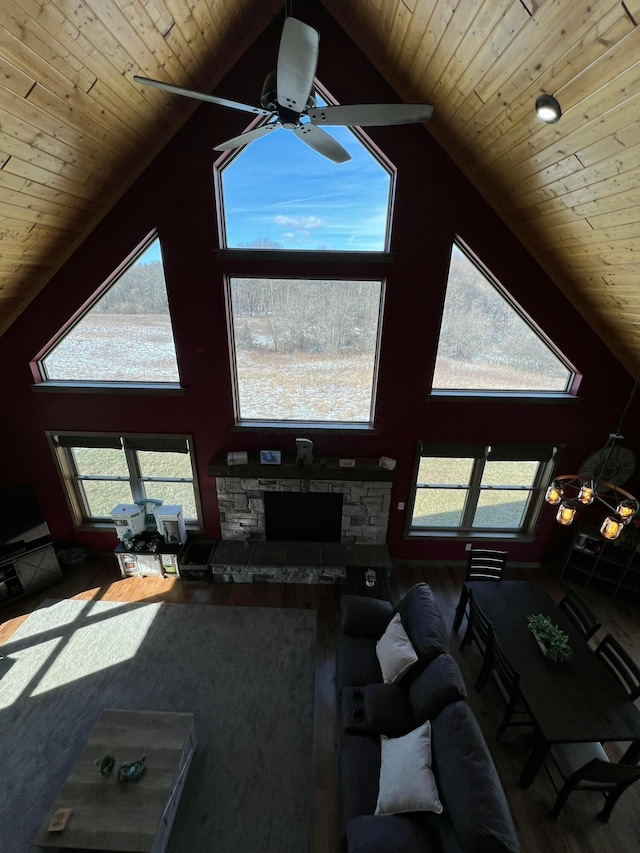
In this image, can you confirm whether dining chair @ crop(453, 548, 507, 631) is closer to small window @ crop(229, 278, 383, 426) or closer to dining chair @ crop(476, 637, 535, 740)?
dining chair @ crop(476, 637, 535, 740)

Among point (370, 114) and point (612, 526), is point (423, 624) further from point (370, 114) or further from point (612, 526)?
point (370, 114)

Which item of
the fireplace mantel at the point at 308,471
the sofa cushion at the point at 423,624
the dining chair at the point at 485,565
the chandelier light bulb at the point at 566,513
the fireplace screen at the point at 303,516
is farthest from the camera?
the fireplace screen at the point at 303,516

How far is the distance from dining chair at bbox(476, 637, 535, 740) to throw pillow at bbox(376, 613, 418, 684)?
731mm

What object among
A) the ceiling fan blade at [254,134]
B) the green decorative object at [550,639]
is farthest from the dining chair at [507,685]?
the ceiling fan blade at [254,134]

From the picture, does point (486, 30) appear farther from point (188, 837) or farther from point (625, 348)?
point (188, 837)

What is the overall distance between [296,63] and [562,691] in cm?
469

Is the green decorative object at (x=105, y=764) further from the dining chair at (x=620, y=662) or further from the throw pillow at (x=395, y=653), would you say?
the dining chair at (x=620, y=662)

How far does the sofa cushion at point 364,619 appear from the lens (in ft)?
12.6

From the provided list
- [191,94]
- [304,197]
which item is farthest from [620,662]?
[304,197]

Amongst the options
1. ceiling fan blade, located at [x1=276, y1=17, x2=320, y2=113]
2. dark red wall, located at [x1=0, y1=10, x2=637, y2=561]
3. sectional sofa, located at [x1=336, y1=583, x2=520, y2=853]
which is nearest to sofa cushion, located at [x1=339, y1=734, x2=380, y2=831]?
sectional sofa, located at [x1=336, y1=583, x2=520, y2=853]

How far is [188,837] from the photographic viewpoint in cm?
283

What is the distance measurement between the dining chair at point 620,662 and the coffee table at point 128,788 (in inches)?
147

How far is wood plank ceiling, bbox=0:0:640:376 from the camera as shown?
2.20 m

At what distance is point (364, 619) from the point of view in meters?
3.85
